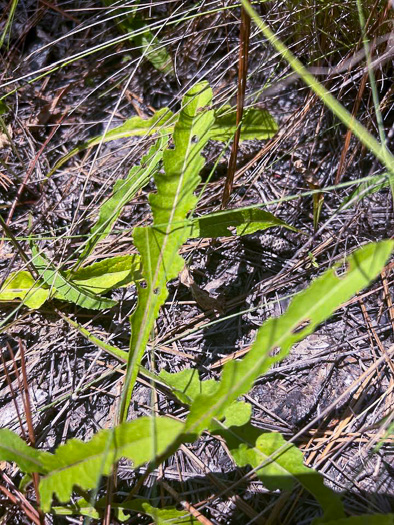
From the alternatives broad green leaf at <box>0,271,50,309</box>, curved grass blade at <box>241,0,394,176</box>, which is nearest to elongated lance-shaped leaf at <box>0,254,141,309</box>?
broad green leaf at <box>0,271,50,309</box>

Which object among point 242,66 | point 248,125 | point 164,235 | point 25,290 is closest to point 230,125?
point 248,125

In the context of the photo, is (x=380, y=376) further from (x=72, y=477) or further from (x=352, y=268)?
(x=72, y=477)

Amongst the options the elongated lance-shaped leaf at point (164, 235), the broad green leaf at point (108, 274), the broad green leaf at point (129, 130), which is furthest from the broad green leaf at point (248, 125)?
the broad green leaf at point (108, 274)

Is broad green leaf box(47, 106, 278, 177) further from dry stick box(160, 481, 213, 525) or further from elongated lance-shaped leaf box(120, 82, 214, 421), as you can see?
dry stick box(160, 481, 213, 525)

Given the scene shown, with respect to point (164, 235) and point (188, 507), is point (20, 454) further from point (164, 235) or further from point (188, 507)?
point (164, 235)

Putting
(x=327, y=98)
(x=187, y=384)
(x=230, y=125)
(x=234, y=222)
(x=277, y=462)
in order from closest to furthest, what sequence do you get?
(x=277, y=462)
(x=187, y=384)
(x=327, y=98)
(x=234, y=222)
(x=230, y=125)

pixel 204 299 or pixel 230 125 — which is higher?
pixel 230 125
